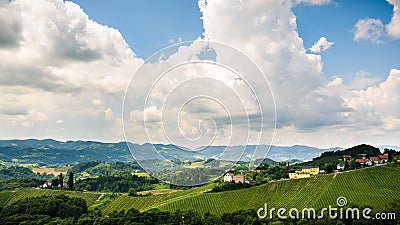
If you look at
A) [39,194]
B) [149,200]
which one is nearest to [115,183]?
[39,194]

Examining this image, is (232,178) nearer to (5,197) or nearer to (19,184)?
(5,197)

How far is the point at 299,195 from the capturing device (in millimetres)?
59156

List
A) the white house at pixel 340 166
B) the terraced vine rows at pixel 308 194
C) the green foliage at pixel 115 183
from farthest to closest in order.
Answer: the green foliage at pixel 115 183 < the white house at pixel 340 166 < the terraced vine rows at pixel 308 194

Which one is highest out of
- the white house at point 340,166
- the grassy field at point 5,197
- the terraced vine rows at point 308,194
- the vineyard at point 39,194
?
the white house at point 340,166

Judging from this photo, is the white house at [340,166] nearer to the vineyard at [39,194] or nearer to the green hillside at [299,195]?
the green hillside at [299,195]

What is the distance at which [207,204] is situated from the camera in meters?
59.7

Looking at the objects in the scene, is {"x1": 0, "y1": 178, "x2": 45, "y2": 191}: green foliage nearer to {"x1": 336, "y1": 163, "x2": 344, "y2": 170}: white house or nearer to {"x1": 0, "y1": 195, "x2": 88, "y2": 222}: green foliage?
{"x1": 0, "y1": 195, "x2": 88, "y2": 222}: green foliage

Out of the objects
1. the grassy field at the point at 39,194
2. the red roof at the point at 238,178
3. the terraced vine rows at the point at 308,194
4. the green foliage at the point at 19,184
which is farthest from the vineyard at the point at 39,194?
the red roof at the point at 238,178

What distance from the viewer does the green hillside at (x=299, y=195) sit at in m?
55.2

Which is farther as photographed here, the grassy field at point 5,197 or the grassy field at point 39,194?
the grassy field at point 39,194

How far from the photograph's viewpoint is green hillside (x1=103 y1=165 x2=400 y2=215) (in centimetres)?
5525

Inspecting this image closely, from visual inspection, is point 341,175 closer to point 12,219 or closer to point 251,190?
point 251,190

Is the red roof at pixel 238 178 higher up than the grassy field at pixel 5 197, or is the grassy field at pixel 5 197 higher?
the red roof at pixel 238 178

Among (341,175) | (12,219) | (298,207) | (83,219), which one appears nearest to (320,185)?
(341,175)
